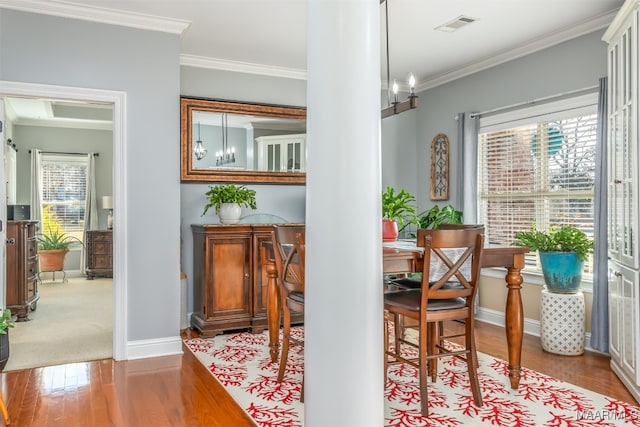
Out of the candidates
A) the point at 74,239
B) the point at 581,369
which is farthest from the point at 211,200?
the point at 74,239

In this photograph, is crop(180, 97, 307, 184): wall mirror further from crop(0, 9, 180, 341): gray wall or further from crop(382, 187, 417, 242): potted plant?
crop(382, 187, 417, 242): potted plant

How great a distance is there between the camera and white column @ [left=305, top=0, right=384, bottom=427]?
136cm

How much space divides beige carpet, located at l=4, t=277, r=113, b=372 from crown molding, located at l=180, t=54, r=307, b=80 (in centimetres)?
271

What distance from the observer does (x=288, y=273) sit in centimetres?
328

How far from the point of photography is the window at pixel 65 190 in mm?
8727

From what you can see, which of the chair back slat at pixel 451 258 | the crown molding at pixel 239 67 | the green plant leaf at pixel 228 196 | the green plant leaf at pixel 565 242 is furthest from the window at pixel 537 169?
the green plant leaf at pixel 228 196

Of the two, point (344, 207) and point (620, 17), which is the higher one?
point (620, 17)

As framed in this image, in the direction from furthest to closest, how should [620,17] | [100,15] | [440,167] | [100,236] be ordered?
[100,236] → [440,167] → [100,15] → [620,17]

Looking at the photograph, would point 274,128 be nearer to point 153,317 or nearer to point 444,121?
point 444,121

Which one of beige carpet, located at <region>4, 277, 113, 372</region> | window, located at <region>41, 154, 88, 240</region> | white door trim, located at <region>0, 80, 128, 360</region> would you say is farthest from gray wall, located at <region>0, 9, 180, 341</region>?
window, located at <region>41, 154, 88, 240</region>

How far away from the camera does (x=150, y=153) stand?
392 cm

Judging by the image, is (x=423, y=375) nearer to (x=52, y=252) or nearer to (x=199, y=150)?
(x=199, y=150)

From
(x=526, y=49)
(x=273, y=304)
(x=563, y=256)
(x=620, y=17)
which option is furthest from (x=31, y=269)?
(x=620, y=17)

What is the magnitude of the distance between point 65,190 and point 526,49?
7.86 meters
